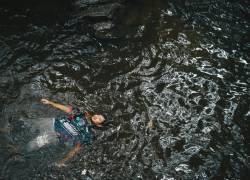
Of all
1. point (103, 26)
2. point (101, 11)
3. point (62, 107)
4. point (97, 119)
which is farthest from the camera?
point (101, 11)

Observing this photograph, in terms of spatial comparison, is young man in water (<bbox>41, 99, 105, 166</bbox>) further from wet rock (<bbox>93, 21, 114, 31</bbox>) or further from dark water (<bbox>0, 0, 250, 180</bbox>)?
wet rock (<bbox>93, 21, 114, 31</bbox>)

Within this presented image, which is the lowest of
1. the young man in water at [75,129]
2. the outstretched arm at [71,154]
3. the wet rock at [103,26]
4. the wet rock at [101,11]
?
the outstretched arm at [71,154]

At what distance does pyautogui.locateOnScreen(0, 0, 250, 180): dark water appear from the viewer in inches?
239

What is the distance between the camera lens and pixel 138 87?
7570 mm

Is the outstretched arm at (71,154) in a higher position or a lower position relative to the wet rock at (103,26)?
lower

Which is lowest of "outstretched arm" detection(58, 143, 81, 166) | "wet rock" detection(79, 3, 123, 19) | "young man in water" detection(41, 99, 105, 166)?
"outstretched arm" detection(58, 143, 81, 166)

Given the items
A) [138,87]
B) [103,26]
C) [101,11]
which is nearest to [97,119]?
[138,87]

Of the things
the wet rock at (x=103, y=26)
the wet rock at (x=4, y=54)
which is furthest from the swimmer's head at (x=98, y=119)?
the wet rock at (x=103, y=26)

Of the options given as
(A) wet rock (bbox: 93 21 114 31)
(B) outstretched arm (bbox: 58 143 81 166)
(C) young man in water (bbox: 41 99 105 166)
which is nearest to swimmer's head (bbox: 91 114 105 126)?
(C) young man in water (bbox: 41 99 105 166)

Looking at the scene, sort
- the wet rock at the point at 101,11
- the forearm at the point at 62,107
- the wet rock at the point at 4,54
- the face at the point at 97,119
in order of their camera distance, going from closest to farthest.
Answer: the face at the point at 97,119, the forearm at the point at 62,107, the wet rock at the point at 4,54, the wet rock at the point at 101,11

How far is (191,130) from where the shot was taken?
6.79m

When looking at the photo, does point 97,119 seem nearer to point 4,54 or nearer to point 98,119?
point 98,119

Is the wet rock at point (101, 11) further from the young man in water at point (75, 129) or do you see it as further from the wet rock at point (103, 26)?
the young man in water at point (75, 129)

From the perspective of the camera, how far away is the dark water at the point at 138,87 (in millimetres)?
6082
